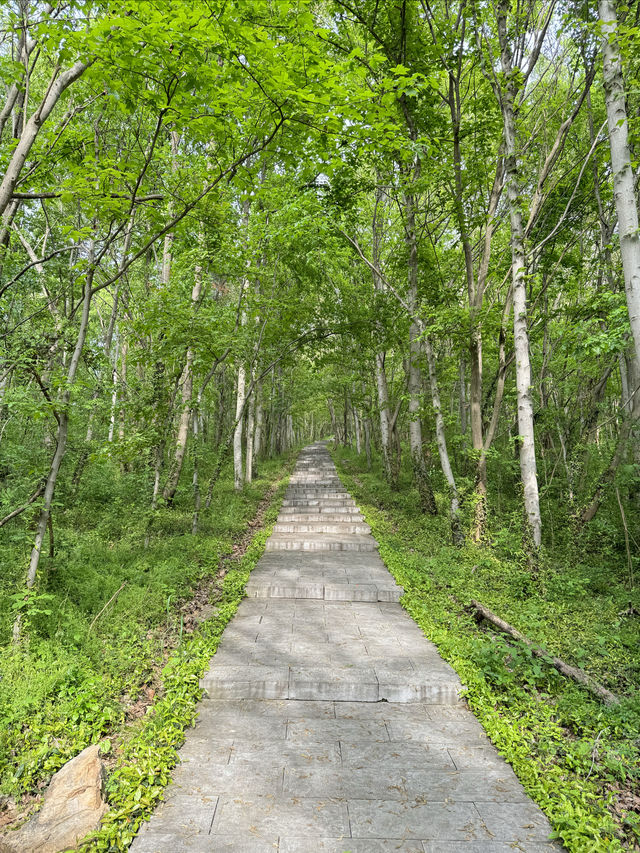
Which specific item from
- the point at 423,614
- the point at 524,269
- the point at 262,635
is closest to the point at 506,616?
the point at 423,614

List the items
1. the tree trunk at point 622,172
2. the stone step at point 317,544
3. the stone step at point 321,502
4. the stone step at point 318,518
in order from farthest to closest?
the stone step at point 321,502
the stone step at point 318,518
the stone step at point 317,544
the tree trunk at point 622,172

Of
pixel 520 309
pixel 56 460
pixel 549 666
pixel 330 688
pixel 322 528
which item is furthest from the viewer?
pixel 322 528

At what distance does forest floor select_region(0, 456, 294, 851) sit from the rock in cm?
12

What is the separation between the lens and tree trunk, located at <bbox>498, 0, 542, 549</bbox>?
680 centimetres

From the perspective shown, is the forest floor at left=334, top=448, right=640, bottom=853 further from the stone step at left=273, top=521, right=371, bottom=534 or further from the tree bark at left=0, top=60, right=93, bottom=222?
the tree bark at left=0, top=60, right=93, bottom=222

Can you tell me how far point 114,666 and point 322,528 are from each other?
6.42 metres

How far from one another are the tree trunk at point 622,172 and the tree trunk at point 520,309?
1.81 metres

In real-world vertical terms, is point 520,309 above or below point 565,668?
above

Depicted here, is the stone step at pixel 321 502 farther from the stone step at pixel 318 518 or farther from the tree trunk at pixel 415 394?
the tree trunk at pixel 415 394

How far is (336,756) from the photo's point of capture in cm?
337

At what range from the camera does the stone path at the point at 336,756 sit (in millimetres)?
2695

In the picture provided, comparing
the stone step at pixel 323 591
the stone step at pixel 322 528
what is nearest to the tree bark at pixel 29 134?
the stone step at pixel 323 591

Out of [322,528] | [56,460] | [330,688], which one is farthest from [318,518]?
[56,460]

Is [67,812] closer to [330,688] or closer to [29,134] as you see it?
[330,688]
